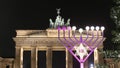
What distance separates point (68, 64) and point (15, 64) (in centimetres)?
618

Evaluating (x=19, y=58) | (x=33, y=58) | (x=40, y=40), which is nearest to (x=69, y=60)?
(x=33, y=58)

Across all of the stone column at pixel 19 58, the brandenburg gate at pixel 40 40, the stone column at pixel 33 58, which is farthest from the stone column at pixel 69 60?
the stone column at pixel 19 58

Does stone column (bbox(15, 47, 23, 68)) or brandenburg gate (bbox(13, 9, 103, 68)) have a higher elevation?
brandenburg gate (bbox(13, 9, 103, 68))

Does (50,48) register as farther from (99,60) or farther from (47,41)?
(99,60)

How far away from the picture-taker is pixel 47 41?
4581 centimetres

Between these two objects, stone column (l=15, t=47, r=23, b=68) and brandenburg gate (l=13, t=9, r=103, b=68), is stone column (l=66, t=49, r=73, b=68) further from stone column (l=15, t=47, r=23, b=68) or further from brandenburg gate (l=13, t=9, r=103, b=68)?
stone column (l=15, t=47, r=23, b=68)

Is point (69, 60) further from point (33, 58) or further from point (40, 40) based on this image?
point (40, 40)

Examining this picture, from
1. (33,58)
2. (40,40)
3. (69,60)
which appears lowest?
(69,60)

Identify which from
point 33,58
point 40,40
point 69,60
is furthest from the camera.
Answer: point 69,60

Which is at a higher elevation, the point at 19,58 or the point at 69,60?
the point at 19,58

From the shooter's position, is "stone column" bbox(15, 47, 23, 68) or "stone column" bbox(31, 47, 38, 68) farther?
"stone column" bbox(31, 47, 38, 68)

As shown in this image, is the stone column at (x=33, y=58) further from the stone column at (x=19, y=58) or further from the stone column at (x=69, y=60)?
the stone column at (x=69, y=60)

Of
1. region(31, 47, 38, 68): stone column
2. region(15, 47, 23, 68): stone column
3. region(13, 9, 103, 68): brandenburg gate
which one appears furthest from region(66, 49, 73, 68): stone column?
region(15, 47, 23, 68): stone column

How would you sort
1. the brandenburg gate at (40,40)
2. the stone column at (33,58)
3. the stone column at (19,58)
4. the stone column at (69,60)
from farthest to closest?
1. the stone column at (69,60)
2. the stone column at (33,58)
3. the stone column at (19,58)
4. the brandenburg gate at (40,40)
